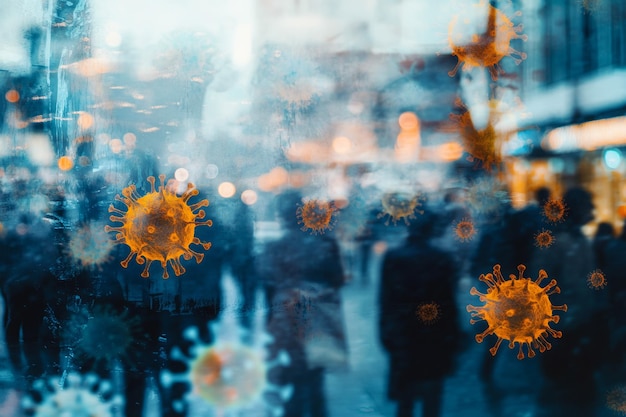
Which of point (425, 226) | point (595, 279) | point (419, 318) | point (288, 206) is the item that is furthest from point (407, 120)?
point (595, 279)

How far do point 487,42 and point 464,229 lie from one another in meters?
0.79

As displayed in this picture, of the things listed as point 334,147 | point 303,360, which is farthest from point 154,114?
point 303,360

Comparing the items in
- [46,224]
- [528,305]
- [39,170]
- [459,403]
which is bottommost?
[459,403]

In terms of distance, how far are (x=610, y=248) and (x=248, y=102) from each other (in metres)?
1.67

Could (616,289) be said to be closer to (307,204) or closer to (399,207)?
(399,207)

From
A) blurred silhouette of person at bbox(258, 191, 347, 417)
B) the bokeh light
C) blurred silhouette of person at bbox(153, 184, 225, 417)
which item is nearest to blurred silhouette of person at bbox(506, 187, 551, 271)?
blurred silhouette of person at bbox(258, 191, 347, 417)

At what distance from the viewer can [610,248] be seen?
7.50 ft

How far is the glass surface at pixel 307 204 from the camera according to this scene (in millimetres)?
2059

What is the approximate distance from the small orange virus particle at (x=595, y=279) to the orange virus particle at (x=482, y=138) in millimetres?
644

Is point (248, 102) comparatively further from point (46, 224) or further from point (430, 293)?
point (430, 293)

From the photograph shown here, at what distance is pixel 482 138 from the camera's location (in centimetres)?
220

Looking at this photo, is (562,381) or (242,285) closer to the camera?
(242,285)

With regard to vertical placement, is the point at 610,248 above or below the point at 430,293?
above

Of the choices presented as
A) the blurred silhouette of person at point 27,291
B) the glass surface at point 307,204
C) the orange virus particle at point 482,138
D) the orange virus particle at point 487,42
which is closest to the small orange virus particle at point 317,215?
the glass surface at point 307,204
